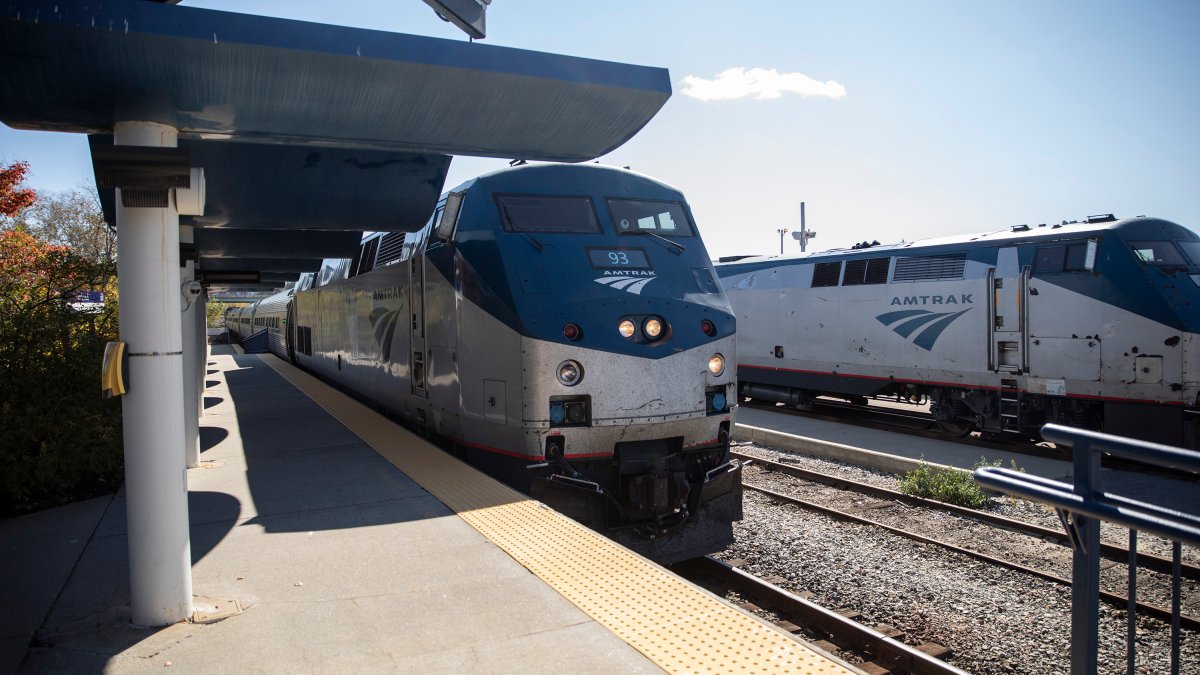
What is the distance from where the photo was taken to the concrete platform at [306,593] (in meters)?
3.58

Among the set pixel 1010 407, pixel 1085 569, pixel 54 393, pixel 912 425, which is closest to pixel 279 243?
pixel 54 393

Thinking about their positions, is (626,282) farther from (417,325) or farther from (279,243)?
(279,243)

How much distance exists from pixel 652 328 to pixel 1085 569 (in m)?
3.89

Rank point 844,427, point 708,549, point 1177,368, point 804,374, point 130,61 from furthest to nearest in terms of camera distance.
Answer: point 804,374, point 844,427, point 1177,368, point 708,549, point 130,61

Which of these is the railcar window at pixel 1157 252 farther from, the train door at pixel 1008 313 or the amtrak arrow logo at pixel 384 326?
the amtrak arrow logo at pixel 384 326

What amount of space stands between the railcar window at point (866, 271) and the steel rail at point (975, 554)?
6.42m

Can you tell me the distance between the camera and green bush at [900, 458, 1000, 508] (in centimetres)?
878

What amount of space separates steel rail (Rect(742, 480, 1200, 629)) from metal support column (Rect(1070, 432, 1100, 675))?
7.17ft

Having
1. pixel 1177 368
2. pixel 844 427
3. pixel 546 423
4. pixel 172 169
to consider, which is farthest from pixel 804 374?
pixel 172 169

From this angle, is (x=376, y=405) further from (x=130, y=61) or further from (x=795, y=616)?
(x=130, y=61)

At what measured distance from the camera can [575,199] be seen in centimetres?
714

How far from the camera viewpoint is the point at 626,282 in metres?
6.63

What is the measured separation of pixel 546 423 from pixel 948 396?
979 cm

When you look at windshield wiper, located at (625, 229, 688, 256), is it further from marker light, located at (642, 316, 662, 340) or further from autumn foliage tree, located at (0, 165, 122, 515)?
autumn foliage tree, located at (0, 165, 122, 515)
